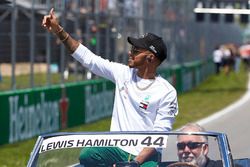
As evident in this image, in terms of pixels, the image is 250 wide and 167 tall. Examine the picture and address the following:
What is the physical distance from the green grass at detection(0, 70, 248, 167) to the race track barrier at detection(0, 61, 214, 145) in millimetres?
233

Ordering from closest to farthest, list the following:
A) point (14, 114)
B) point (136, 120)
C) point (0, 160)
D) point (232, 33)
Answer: point (136, 120), point (0, 160), point (14, 114), point (232, 33)

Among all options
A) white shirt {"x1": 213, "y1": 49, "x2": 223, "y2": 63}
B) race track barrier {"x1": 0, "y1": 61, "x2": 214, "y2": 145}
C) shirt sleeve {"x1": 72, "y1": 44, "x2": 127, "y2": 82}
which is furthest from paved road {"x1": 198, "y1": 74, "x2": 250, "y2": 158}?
white shirt {"x1": 213, "y1": 49, "x2": 223, "y2": 63}

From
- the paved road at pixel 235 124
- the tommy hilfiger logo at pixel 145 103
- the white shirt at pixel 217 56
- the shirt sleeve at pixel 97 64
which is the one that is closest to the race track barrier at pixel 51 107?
the paved road at pixel 235 124

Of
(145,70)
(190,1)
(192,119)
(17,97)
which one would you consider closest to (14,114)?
(17,97)

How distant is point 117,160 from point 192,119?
1785cm

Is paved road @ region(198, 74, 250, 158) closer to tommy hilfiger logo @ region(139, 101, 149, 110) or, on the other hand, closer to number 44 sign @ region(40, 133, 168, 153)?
tommy hilfiger logo @ region(139, 101, 149, 110)

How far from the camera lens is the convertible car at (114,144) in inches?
300

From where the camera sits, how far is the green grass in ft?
55.0

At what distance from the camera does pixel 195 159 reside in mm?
7656

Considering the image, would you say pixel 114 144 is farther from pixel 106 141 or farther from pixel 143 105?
pixel 143 105

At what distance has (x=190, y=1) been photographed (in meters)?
44.4

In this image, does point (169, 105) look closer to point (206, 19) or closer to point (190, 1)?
point (190, 1)

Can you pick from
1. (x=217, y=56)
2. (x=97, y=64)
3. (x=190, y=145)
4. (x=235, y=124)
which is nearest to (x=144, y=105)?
(x=97, y=64)

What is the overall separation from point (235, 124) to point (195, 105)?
6833mm
